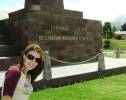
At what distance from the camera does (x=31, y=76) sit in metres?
3.73

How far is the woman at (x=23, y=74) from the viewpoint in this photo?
3.33m

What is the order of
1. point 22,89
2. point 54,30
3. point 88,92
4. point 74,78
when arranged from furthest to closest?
1. point 54,30
2. point 74,78
3. point 88,92
4. point 22,89

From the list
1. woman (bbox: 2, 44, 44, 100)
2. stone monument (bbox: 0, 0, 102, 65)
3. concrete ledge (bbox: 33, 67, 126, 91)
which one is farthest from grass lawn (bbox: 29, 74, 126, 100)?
woman (bbox: 2, 44, 44, 100)

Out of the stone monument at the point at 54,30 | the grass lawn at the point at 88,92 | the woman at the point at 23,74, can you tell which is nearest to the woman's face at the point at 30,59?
the woman at the point at 23,74

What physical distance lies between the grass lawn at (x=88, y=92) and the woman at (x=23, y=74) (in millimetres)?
5674

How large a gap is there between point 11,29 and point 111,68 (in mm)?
5484

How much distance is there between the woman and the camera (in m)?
3.33

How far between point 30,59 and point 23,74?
6.9 inches

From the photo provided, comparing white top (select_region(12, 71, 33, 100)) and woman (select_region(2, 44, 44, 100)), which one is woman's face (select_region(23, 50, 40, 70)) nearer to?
woman (select_region(2, 44, 44, 100))

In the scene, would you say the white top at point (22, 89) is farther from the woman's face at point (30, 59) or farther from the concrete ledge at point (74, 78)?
the concrete ledge at point (74, 78)

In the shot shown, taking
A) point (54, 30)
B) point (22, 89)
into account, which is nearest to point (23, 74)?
point (22, 89)

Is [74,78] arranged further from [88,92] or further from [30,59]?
[30,59]

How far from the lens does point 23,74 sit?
3.48 meters

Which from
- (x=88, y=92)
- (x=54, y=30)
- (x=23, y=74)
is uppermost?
(x=54, y=30)
